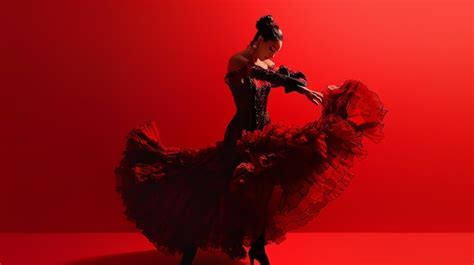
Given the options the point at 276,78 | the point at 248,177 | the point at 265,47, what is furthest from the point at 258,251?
the point at 265,47

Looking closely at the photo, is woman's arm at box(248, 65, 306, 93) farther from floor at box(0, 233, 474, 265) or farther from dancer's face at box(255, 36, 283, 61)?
floor at box(0, 233, 474, 265)

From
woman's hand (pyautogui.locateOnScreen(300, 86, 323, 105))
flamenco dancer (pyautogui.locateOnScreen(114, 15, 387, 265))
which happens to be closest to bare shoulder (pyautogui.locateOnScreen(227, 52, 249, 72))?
flamenco dancer (pyautogui.locateOnScreen(114, 15, 387, 265))

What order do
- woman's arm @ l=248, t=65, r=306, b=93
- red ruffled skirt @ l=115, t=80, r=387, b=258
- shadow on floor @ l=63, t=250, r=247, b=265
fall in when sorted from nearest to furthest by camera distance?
red ruffled skirt @ l=115, t=80, r=387, b=258 → woman's arm @ l=248, t=65, r=306, b=93 → shadow on floor @ l=63, t=250, r=247, b=265

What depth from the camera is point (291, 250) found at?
257cm

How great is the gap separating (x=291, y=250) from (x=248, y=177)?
2.76 feet

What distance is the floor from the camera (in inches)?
93.4

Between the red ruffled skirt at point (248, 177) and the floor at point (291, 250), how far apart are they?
0.34 metres

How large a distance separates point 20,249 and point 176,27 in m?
1.32

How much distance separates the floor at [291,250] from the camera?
237cm

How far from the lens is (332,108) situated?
187cm

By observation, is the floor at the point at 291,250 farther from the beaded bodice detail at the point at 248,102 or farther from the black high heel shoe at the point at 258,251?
the beaded bodice detail at the point at 248,102

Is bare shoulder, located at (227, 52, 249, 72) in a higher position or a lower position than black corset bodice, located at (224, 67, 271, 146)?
higher

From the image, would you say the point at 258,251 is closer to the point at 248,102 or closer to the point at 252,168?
the point at 252,168

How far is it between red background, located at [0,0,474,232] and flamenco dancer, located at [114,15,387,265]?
632 mm
